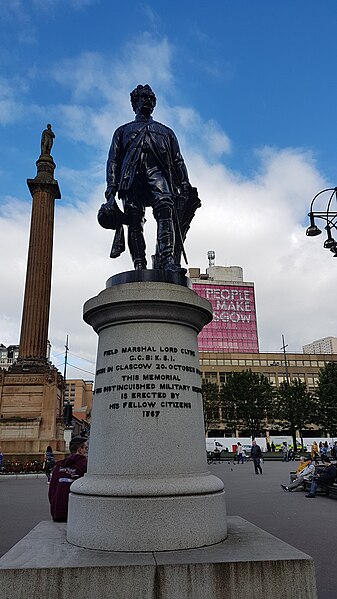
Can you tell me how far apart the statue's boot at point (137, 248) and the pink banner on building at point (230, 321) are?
99427mm

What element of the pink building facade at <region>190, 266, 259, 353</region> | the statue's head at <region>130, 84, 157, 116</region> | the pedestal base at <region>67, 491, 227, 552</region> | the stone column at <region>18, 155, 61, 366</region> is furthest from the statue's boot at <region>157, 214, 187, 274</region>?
the pink building facade at <region>190, 266, 259, 353</region>

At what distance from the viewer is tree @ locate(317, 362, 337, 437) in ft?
200

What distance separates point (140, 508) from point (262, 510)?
7791mm

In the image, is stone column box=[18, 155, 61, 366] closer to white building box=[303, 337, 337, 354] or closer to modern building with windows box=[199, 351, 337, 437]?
modern building with windows box=[199, 351, 337, 437]

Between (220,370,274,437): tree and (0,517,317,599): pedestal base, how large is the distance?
60.1 metres

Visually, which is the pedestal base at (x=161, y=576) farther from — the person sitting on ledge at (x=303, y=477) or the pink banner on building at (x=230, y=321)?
the pink banner on building at (x=230, y=321)

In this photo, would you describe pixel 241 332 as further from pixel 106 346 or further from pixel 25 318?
pixel 106 346

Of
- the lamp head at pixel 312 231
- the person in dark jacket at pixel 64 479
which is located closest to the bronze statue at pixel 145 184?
the person in dark jacket at pixel 64 479

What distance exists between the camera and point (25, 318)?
30.5m

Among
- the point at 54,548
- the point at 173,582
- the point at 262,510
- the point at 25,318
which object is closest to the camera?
the point at 173,582

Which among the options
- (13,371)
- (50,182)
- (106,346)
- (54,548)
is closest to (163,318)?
(106,346)

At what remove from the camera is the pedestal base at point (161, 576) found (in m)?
3.60

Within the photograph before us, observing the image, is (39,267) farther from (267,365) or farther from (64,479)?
(267,365)

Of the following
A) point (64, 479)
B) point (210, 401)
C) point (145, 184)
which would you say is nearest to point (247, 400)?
point (210, 401)
